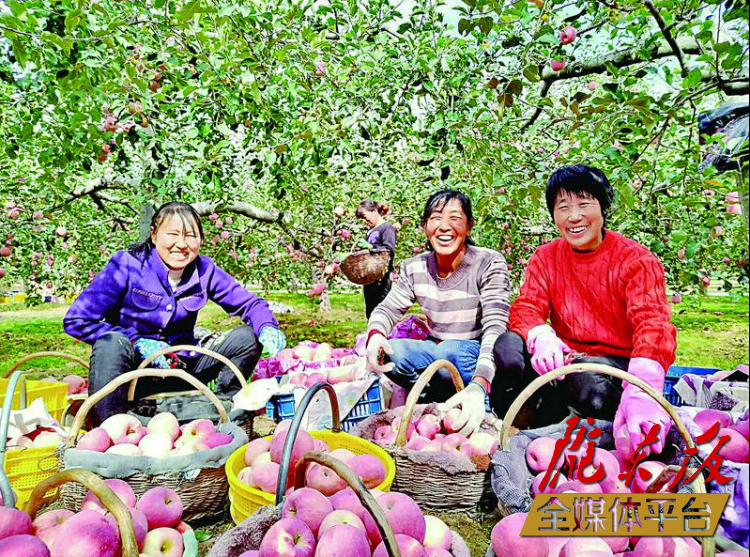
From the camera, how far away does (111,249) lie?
668 centimetres

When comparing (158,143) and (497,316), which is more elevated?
(158,143)

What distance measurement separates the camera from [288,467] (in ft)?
4.30

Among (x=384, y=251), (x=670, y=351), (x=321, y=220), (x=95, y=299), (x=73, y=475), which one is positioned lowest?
(x=73, y=475)

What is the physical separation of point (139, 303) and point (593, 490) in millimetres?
2194

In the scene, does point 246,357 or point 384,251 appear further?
point 384,251

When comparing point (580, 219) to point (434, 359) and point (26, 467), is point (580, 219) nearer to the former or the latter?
point (434, 359)

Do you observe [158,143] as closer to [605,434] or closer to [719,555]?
[605,434]

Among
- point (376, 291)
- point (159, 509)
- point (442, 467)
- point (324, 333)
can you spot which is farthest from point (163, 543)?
point (324, 333)

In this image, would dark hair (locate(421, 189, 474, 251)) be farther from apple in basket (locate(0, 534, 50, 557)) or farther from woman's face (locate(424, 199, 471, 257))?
apple in basket (locate(0, 534, 50, 557))

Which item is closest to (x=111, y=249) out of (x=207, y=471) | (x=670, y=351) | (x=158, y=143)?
(x=158, y=143)

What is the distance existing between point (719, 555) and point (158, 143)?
10.8 feet

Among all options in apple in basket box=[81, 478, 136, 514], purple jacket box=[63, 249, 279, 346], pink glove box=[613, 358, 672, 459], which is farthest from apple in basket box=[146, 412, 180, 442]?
pink glove box=[613, 358, 672, 459]

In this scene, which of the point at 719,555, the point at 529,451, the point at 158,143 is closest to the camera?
the point at 719,555

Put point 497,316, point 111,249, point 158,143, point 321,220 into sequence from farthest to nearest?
point 111,249
point 321,220
point 158,143
point 497,316
